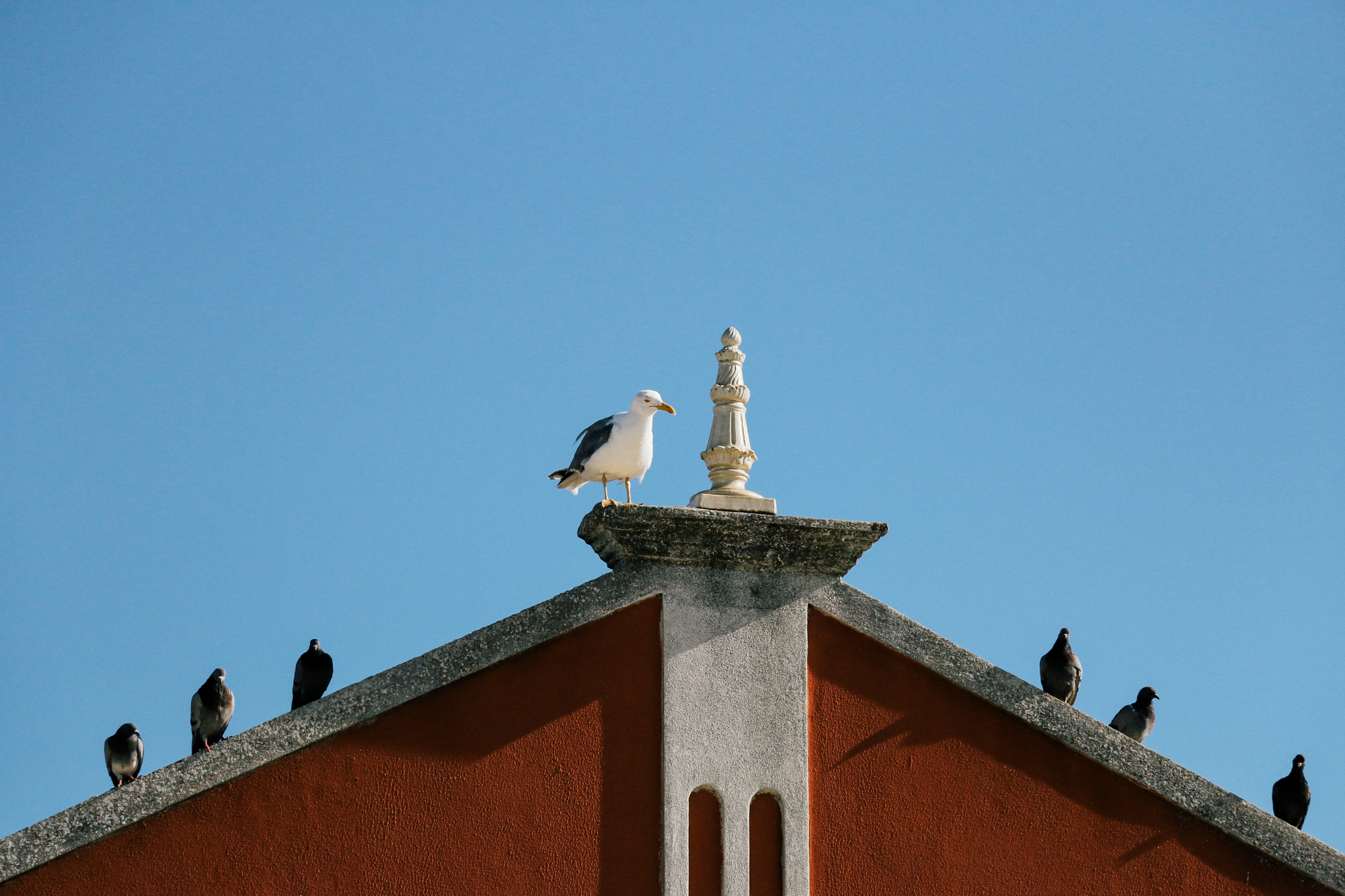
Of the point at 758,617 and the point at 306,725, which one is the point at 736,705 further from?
the point at 306,725

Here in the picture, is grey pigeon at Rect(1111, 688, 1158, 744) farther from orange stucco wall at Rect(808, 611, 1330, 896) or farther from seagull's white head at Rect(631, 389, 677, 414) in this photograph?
seagull's white head at Rect(631, 389, 677, 414)

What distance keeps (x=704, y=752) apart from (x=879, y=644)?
1247mm

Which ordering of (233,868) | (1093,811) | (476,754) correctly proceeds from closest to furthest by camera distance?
(233,868) → (476,754) → (1093,811)

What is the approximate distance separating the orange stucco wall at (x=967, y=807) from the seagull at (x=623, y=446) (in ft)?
4.52

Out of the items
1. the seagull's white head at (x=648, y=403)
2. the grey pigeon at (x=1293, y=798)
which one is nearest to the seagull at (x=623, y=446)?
the seagull's white head at (x=648, y=403)

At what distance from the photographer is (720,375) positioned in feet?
30.7

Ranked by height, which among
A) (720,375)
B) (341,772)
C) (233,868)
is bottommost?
(233,868)

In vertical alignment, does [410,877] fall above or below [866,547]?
below

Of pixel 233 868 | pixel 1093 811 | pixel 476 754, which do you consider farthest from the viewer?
pixel 1093 811

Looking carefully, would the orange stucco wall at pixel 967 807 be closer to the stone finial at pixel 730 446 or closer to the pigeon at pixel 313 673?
the stone finial at pixel 730 446

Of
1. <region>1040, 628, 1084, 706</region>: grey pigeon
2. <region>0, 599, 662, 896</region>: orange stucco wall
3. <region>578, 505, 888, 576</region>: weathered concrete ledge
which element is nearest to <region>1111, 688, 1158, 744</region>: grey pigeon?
<region>1040, 628, 1084, 706</region>: grey pigeon

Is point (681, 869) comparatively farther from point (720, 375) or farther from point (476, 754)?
point (720, 375)

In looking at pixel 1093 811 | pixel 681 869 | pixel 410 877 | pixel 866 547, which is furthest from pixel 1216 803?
pixel 410 877

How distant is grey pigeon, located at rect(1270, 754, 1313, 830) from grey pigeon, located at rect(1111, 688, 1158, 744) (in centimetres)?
86
